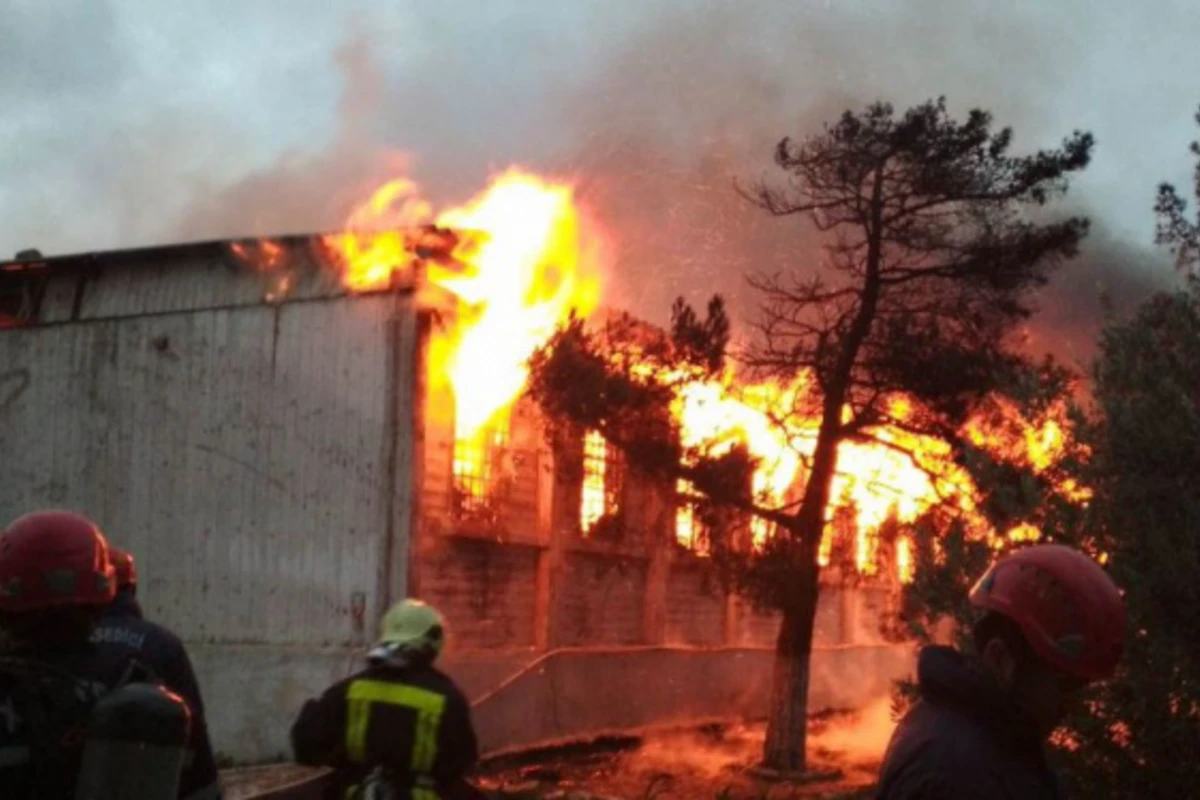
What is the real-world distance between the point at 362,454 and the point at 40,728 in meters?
10.8

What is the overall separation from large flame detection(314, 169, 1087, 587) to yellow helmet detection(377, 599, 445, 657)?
24.8ft

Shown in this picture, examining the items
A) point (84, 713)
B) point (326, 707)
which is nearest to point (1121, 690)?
point (326, 707)

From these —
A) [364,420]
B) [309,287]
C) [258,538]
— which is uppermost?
[309,287]

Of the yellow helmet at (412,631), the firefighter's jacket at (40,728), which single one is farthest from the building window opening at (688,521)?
the firefighter's jacket at (40,728)

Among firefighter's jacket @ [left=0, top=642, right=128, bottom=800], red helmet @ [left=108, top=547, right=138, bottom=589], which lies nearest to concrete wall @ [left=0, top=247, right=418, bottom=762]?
red helmet @ [left=108, top=547, right=138, bottom=589]

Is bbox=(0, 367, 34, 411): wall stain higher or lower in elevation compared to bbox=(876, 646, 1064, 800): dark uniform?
higher

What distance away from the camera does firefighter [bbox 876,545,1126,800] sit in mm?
2641

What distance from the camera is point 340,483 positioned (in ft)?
45.5

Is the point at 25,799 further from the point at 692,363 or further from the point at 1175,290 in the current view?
the point at 692,363

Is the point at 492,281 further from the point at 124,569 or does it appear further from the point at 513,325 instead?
the point at 124,569

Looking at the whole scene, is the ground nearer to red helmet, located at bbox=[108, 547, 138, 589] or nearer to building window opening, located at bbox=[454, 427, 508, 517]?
building window opening, located at bbox=[454, 427, 508, 517]

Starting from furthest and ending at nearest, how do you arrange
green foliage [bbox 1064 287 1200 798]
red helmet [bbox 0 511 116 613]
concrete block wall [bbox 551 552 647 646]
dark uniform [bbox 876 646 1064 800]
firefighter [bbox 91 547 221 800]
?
concrete block wall [bbox 551 552 647 646], green foliage [bbox 1064 287 1200 798], firefighter [bbox 91 547 221 800], red helmet [bbox 0 511 116 613], dark uniform [bbox 876 646 1064 800]

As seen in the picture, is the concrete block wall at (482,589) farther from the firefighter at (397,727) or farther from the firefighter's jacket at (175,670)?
the firefighter's jacket at (175,670)

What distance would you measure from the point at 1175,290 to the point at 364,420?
7516 millimetres
